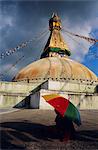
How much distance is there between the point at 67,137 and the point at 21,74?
3335 centimetres

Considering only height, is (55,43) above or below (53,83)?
above

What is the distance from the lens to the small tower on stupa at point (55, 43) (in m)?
48.1

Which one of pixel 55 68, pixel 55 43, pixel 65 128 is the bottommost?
pixel 65 128

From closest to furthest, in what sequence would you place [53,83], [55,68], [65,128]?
1. [65,128]
2. [53,83]
3. [55,68]

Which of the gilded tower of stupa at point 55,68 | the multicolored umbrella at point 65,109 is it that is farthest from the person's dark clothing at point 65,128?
the gilded tower of stupa at point 55,68

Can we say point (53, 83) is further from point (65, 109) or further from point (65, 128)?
point (65, 109)

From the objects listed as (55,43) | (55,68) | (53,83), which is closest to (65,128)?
(53,83)

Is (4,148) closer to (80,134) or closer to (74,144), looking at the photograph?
(74,144)

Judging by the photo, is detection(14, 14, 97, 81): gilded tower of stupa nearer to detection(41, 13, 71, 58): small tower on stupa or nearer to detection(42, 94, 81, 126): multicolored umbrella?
detection(41, 13, 71, 58): small tower on stupa

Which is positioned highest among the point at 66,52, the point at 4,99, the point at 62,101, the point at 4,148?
the point at 66,52

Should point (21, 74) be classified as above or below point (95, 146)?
above

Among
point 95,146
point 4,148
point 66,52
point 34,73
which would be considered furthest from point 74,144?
point 66,52

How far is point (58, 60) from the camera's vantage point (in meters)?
42.8

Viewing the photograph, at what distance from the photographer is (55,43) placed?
163 ft
